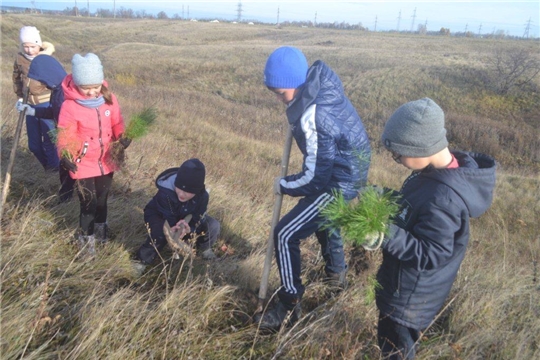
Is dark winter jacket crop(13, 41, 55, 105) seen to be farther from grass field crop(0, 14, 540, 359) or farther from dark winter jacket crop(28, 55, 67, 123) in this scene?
grass field crop(0, 14, 540, 359)

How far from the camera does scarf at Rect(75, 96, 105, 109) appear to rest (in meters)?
3.30

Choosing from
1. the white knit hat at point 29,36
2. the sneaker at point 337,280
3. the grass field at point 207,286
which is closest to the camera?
the grass field at point 207,286

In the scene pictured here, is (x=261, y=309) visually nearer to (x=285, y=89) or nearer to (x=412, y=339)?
(x=412, y=339)

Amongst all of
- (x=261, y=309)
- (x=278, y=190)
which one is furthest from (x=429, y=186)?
(x=261, y=309)

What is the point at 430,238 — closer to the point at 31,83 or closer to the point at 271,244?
the point at 271,244

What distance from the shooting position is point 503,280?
353cm

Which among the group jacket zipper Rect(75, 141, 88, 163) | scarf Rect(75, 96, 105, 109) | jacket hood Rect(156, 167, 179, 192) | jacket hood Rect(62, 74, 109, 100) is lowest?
jacket hood Rect(156, 167, 179, 192)

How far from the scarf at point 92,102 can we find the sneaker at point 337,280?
91.4 inches

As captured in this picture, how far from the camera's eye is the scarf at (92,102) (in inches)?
130

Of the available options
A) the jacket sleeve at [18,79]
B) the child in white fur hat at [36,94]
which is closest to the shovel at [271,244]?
the child in white fur hat at [36,94]

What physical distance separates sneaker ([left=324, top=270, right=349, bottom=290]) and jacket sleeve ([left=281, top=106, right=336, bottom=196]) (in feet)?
2.87

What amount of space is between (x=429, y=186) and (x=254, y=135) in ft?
35.3

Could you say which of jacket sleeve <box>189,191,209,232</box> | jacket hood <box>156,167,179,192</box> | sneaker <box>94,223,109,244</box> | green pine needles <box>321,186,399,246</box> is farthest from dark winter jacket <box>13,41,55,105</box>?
green pine needles <box>321,186,399,246</box>

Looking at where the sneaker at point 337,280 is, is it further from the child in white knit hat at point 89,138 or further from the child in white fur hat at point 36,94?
the child in white fur hat at point 36,94
